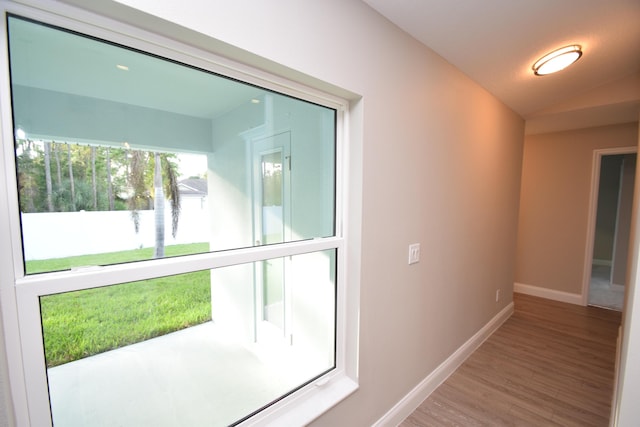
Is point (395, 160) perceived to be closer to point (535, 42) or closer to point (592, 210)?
point (535, 42)

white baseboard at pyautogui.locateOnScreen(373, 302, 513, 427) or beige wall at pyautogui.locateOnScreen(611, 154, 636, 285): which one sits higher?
beige wall at pyautogui.locateOnScreen(611, 154, 636, 285)

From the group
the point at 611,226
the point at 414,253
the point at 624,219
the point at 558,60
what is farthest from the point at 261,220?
the point at 611,226

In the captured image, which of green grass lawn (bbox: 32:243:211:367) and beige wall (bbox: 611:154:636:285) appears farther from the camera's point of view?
beige wall (bbox: 611:154:636:285)

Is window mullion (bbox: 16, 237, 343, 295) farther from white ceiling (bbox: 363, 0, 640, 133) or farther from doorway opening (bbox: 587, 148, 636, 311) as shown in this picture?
doorway opening (bbox: 587, 148, 636, 311)

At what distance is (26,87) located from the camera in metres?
0.76

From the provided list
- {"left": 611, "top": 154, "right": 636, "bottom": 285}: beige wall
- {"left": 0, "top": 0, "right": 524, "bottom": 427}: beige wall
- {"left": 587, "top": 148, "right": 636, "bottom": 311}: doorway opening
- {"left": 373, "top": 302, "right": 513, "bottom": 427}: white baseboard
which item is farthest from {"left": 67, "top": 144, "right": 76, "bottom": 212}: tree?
{"left": 611, "top": 154, "right": 636, "bottom": 285}: beige wall

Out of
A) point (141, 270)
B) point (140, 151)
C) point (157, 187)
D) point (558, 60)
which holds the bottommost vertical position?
point (141, 270)

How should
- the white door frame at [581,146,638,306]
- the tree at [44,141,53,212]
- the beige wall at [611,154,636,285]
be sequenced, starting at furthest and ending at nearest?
the beige wall at [611,154,636,285] → the white door frame at [581,146,638,306] → the tree at [44,141,53,212]

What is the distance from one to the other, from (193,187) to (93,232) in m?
0.37

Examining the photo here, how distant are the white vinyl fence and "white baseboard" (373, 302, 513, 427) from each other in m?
1.61

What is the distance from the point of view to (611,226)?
558 centimetres

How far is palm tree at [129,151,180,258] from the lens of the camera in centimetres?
99

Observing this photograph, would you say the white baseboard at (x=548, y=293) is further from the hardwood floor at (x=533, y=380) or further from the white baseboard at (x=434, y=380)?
the white baseboard at (x=434, y=380)

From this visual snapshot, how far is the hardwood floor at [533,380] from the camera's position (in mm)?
1839
